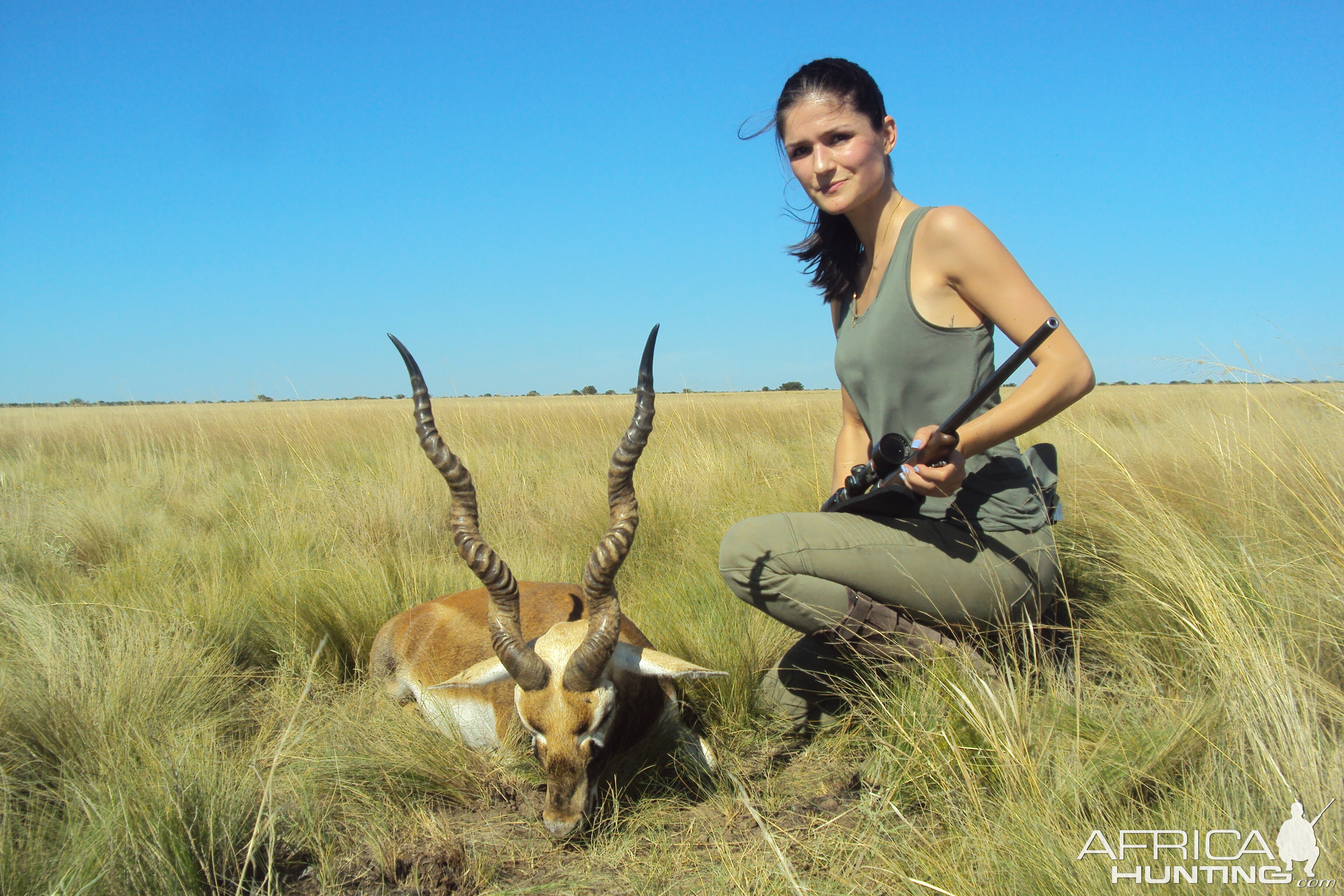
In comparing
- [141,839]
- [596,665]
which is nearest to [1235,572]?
[596,665]

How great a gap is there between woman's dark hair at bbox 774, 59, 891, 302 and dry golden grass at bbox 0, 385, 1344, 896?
161 cm

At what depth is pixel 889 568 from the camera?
3.09m

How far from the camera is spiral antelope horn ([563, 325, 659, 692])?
3049mm

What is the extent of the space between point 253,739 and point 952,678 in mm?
3061

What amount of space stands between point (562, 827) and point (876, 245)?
2.71 m

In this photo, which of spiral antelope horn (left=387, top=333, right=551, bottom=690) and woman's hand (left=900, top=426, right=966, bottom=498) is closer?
woman's hand (left=900, top=426, right=966, bottom=498)

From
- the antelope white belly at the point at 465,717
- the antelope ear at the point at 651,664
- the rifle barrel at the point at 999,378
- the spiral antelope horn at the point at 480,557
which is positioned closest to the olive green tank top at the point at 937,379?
the rifle barrel at the point at 999,378

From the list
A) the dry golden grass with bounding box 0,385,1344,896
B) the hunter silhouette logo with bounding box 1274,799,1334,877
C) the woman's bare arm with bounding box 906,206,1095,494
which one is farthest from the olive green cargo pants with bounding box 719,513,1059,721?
the hunter silhouette logo with bounding box 1274,799,1334,877

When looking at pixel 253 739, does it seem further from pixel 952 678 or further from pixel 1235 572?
pixel 1235 572

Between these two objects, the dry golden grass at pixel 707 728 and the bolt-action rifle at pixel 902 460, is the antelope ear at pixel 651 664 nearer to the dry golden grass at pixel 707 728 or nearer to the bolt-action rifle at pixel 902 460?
the dry golden grass at pixel 707 728

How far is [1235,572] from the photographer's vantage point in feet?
11.4

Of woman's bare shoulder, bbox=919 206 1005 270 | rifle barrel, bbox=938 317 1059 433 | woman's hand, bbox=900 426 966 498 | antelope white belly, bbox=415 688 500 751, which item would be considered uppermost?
woman's bare shoulder, bbox=919 206 1005 270

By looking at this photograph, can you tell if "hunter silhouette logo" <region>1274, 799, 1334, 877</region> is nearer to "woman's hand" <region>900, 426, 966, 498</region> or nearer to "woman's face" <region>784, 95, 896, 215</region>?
"woman's hand" <region>900, 426, 966, 498</region>

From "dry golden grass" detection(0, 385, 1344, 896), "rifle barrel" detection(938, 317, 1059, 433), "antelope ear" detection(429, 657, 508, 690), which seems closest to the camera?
"dry golden grass" detection(0, 385, 1344, 896)
